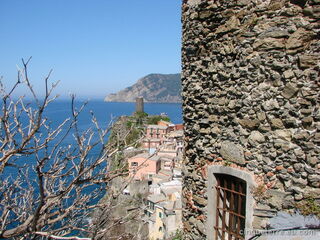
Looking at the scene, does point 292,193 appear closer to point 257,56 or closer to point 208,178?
point 208,178

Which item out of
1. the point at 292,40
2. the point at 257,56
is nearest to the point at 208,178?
the point at 257,56

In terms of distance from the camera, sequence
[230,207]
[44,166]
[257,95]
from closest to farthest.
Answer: [257,95], [230,207], [44,166]

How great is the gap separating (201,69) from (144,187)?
110 ft

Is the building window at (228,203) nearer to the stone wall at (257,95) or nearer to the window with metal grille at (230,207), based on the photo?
the window with metal grille at (230,207)

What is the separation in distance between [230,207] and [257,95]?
5.42ft

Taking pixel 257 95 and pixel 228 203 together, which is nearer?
pixel 257 95

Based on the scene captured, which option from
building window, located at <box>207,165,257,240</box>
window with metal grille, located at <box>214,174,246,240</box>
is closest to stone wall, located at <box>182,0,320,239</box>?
building window, located at <box>207,165,257,240</box>

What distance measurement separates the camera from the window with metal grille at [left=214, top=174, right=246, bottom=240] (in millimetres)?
4536

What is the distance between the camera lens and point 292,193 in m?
3.85

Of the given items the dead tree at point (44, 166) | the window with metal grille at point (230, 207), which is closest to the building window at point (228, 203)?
the window with metal grille at point (230, 207)

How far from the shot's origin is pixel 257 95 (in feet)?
13.5

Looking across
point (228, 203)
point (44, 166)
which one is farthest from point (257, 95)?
point (44, 166)

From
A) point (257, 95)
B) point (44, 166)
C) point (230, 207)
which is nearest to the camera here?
point (257, 95)

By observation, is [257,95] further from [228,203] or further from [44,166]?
[44,166]
